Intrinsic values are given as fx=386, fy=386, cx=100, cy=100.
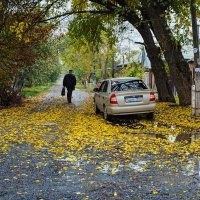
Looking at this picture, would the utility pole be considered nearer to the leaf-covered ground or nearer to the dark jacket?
the leaf-covered ground

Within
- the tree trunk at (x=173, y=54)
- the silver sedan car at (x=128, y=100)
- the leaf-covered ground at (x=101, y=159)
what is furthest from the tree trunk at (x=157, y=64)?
the leaf-covered ground at (x=101, y=159)

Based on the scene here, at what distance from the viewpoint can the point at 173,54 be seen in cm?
Answer: 1778

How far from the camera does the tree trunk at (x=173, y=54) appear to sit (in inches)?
678

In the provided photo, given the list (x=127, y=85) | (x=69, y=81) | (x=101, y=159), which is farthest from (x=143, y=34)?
(x=101, y=159)

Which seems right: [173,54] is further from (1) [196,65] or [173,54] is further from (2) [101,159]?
(2) [101,159]

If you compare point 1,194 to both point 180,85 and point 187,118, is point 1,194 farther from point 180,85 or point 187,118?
point 180,85

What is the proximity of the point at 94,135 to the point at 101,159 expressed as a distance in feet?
10.1

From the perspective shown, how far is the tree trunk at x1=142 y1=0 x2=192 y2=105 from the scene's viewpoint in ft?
56.5

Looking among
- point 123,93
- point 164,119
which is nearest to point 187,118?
point 164,119

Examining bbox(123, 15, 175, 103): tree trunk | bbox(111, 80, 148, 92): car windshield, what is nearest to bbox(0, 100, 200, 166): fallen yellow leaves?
bbox(111, 80, 148, 92): car windshield

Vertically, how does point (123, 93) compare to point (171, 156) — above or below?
above

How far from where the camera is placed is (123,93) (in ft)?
46.5

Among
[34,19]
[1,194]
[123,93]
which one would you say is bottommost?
[1,194]

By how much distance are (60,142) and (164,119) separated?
5.85 meters
